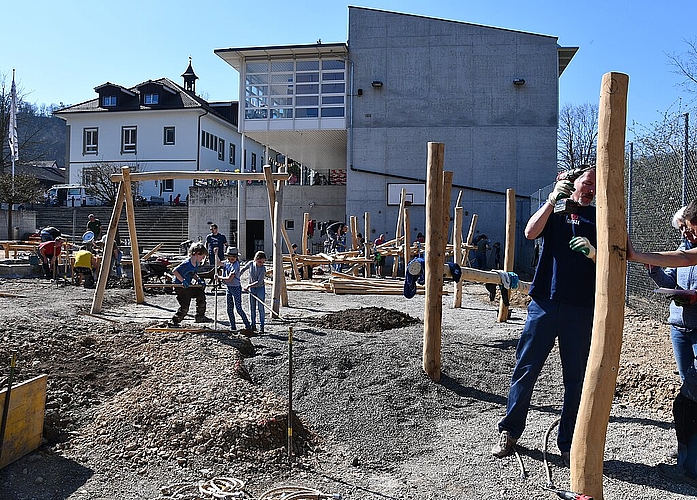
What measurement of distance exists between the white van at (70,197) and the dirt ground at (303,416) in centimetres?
3570

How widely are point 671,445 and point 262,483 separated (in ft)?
10.3

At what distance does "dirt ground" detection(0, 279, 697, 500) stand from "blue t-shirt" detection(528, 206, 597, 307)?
1237 millimetres

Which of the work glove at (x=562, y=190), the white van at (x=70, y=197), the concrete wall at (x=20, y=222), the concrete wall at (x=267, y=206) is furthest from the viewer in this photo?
the white van at (x=70, y=197)

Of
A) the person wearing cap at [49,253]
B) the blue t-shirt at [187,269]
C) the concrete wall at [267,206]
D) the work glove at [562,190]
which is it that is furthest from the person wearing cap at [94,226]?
the work glove at [562,190]

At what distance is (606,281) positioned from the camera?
128 inches

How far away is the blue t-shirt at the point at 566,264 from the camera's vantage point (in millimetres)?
4258

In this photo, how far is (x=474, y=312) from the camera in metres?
12.6

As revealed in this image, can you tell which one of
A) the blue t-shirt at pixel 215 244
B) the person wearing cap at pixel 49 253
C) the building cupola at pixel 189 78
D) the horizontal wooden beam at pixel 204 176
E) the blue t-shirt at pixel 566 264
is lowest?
the person wearing cap at pixel 49 253

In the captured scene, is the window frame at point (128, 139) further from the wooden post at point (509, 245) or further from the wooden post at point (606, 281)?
the wooden post at point (606, 281)

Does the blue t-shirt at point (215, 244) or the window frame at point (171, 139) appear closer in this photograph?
the blue t-shirt at point (215, 244)

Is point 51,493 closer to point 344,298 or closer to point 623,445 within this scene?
point 623,445

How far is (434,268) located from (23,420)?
4004mm

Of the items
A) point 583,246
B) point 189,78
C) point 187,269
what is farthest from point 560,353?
point 189,78

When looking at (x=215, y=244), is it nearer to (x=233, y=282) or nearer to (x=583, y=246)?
(x=233, y=282)
